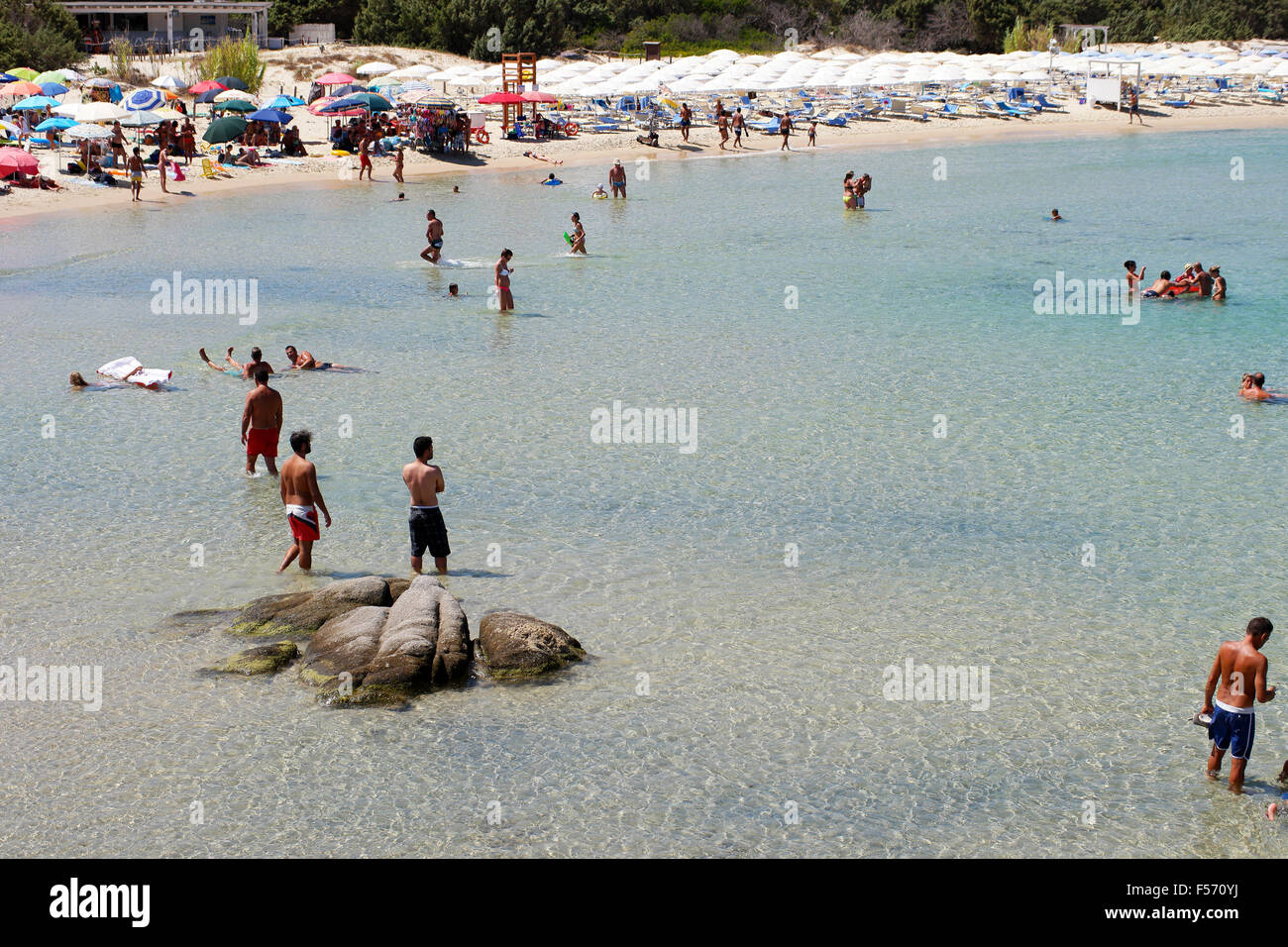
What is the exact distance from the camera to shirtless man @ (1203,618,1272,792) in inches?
352

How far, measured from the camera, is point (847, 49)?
7819 centimetres

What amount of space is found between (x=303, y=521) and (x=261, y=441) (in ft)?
10.5

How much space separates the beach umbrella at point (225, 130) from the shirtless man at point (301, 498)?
115 ft

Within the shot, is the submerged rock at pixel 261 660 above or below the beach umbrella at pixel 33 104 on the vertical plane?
below

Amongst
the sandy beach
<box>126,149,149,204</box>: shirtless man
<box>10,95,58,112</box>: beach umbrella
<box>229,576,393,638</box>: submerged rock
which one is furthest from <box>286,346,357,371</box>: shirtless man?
<box>10,95,58,112</box>: beach umbrella

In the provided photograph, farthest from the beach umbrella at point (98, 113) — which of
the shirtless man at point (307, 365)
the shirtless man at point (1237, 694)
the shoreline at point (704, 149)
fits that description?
the shirtless man at point (1237, 694)

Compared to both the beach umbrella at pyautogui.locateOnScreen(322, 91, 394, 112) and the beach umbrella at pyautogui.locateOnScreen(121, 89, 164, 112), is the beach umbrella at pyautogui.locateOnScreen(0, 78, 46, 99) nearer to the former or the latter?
the beach umbrella at pyautogui.locateOnScreen(121, 89, 164, 112)

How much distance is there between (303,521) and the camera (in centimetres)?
1316

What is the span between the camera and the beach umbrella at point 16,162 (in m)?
36.0

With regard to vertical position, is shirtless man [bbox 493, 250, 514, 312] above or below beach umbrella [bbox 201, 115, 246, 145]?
below

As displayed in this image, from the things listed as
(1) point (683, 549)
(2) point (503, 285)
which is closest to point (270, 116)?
(2) point (503, 285)

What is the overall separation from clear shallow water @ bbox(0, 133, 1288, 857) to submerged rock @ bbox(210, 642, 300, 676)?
0.81ft

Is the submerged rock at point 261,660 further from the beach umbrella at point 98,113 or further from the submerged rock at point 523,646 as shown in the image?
the beach umbrella at point 98,113
